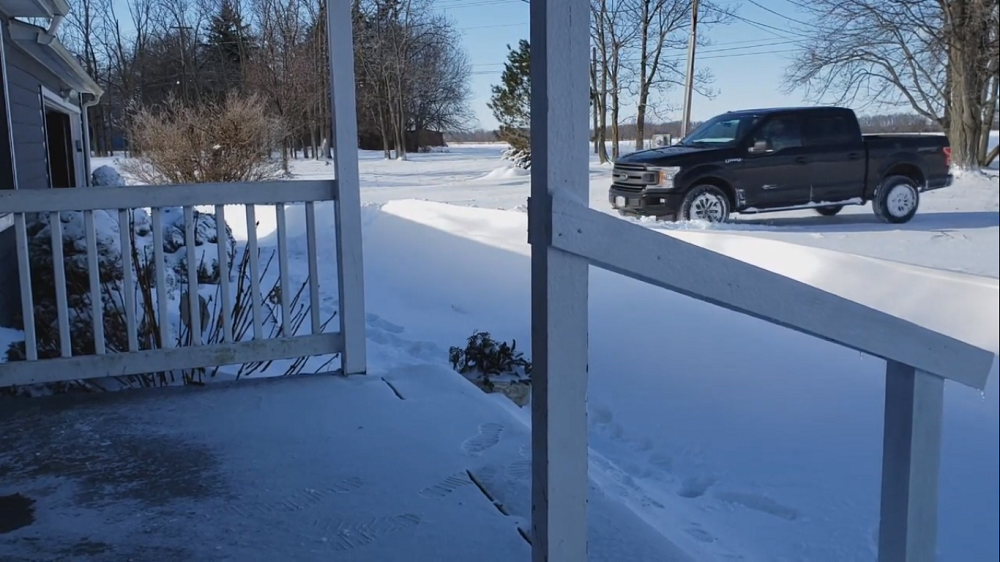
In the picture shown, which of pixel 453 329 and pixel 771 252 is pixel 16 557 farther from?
pixel 453 329

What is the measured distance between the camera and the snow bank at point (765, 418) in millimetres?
1503

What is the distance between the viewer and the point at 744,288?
55.7 inches

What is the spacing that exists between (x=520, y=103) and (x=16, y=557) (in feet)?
9.07

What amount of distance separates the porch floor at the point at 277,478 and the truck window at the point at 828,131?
1.12 metres

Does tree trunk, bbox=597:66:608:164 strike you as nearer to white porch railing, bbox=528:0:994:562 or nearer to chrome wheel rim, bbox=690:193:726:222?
chrome wheel rim, bbox=690:193:726:222

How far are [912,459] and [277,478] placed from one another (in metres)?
1.83

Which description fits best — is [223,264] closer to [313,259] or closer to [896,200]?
[313,259]

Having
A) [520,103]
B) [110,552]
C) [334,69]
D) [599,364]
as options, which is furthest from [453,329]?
[110,552]

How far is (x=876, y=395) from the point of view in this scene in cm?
295

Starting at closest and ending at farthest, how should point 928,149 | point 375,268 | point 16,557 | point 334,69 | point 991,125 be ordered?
point 991,125 → point 928,149 → point 16,557 → point 334,69 → point 375,268

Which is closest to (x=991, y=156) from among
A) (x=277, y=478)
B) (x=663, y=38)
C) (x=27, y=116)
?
(x=663, y=38)

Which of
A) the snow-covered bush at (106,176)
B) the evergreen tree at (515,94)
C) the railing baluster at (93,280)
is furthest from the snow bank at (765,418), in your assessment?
the snow-covered bush at (106,176)

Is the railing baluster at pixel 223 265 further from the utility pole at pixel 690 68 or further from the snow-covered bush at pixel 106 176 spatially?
the snow-covered bush at pixel 106 176

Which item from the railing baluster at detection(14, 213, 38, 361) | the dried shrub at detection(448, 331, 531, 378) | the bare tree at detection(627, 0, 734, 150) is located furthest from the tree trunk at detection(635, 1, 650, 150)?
the dried shrub at detection(448, 331, 531, 378)
